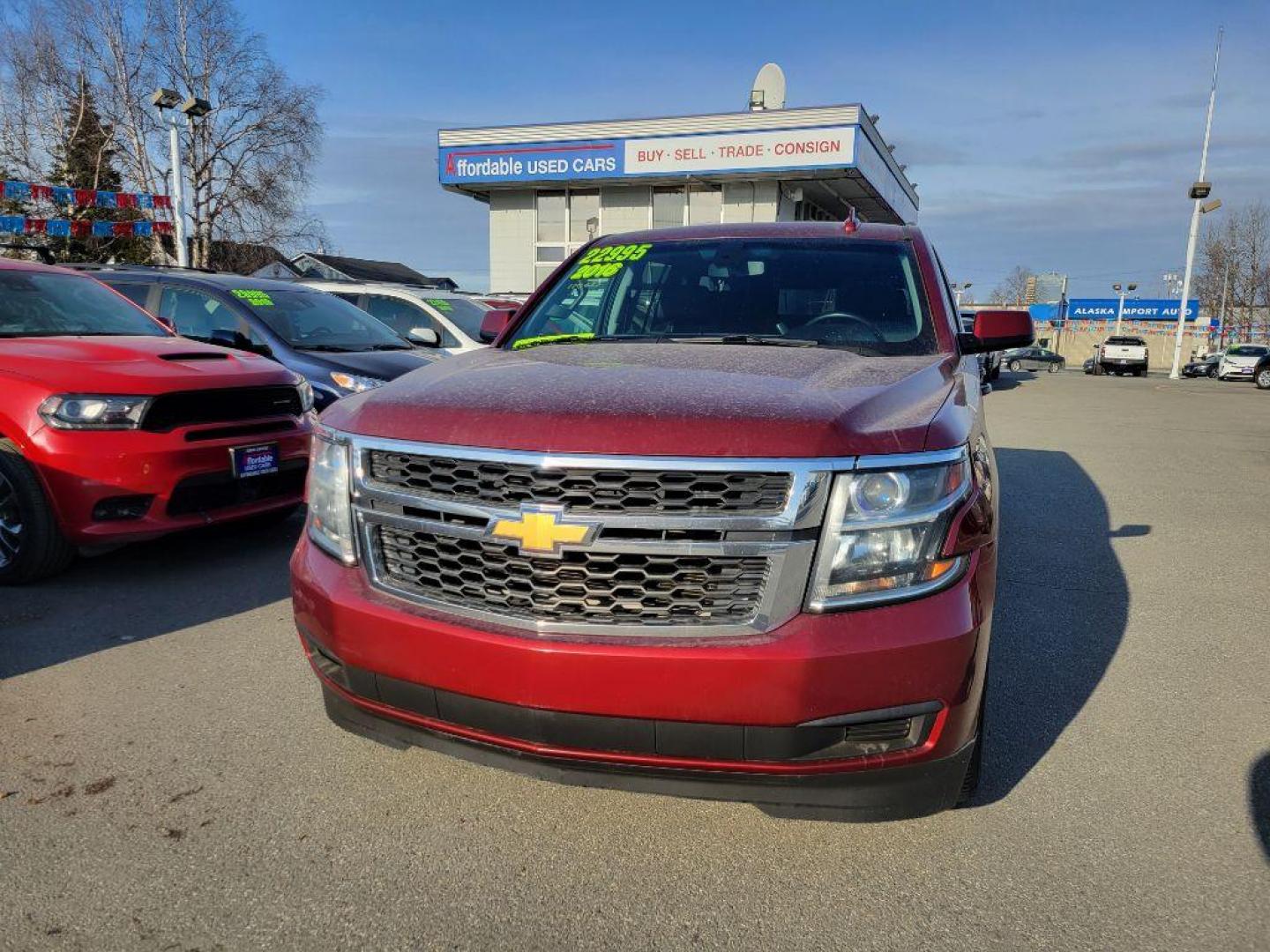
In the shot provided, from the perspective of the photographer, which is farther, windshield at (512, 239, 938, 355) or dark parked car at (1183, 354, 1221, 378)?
dark parked car at (1183, 354, 1221, 378)

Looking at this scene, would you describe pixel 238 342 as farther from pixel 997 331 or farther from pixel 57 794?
pixel 997 331

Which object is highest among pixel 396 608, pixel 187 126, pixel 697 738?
pixel 187 126

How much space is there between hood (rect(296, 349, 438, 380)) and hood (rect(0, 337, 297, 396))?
1.80 meters

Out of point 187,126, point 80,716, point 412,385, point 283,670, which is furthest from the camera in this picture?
point 187,126

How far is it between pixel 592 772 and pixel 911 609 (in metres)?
0.82

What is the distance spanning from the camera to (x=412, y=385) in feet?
8.12

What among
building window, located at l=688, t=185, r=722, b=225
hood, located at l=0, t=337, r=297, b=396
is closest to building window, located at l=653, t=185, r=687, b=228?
building window, located at l=688, t=185, r=722, b=225

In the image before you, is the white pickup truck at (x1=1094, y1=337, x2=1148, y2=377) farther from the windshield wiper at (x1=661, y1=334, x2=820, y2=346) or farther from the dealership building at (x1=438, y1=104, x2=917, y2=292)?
the windshield wiper at (x1=661, y1=334, x2=820, y2=346)

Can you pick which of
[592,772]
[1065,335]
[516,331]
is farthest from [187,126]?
[1065,335]

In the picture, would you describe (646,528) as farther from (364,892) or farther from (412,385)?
(364,892)

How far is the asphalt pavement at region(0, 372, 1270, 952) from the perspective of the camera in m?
2.00

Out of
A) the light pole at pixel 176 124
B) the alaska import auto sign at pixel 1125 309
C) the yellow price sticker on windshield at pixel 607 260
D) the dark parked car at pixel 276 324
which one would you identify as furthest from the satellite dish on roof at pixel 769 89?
the alaska import auto sign at pixel 1125 309

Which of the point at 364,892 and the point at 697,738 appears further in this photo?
the point at 364,892

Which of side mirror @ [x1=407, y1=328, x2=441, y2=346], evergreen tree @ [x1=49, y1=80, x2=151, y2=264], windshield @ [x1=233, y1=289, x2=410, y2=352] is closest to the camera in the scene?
side mirror @ [x1=407, y1=328, x2=441, y2=346]
